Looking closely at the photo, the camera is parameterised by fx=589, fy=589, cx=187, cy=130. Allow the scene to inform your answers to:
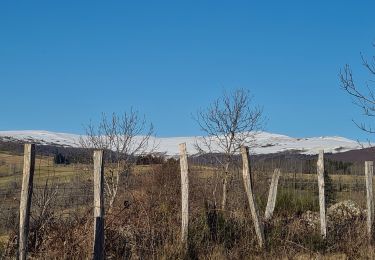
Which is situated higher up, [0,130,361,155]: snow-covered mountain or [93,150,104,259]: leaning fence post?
[0,130,361,155]: snow-covered mountain

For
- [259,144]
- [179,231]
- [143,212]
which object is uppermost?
[259,144]

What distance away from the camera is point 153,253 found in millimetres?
9352

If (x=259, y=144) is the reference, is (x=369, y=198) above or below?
below

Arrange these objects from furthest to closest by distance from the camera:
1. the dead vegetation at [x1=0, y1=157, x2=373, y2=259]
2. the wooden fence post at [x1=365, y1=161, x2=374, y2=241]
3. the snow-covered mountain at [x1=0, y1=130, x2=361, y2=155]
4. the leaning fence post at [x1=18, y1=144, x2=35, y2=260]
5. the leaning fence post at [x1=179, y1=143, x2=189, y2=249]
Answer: the snow-covered mountain at [x1=0, y1=130, x2=361, y2=155]
the wooden fence post at [x1=365, y1=161, x2=374, y2=241]
the leaning fence post at [x1=179, y1=143, x2=189, y2=249]
the dead vegetation at [x1=0, y1=157, x2=373, y2=259]
the leaning fence post at [x1=18, y1=144, x2=35, y2=260]

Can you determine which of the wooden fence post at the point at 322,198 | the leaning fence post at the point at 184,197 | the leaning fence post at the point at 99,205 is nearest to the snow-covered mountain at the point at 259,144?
the wooden fence post at the point at 322,198

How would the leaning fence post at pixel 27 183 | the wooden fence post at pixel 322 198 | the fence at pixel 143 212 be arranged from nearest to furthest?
the leaning fence post at pixel 27 183 < the fence at pixel 143 212 < the wooden fence post at pixel 322 198

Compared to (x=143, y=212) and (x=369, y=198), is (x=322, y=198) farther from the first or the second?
(x=143, y=212)

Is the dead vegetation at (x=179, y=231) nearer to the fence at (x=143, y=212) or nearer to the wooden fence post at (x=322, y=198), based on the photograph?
the fence at (x=143, y=212)

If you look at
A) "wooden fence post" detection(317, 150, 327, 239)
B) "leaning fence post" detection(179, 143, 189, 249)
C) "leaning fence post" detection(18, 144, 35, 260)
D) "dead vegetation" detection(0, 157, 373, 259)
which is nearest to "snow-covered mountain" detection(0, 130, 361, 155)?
"wooden fence post" detection(317, 150, 327, 239)

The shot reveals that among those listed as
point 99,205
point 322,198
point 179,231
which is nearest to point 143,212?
point 179,231

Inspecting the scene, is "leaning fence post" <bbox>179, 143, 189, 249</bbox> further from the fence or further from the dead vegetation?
the dead vegetation

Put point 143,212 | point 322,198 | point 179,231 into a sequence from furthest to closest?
point 322,198, point 143,212, point 179,231

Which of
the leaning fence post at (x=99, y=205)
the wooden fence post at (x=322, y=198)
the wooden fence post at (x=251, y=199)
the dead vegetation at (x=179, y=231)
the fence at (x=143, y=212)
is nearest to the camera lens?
the leaning fence post at (x=99, y=205)

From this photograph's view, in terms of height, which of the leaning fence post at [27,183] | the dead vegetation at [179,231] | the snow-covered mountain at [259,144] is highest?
the snow-covered mountain at [259,144]
